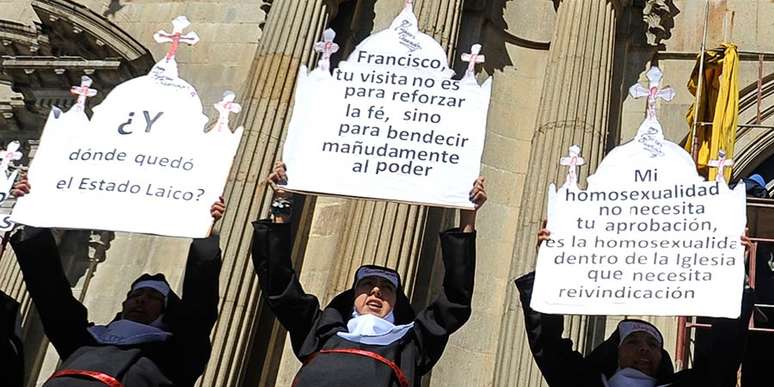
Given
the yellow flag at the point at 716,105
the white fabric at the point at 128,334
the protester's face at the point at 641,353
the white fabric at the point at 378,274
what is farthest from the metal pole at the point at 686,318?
the white fabric at the point at 128,334

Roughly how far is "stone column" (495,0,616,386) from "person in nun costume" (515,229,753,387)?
3323 millimetres

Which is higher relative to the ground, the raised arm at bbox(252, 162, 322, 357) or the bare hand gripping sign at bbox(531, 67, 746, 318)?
the bare hand gripping sign at bbox(531, 67, 746, 318)

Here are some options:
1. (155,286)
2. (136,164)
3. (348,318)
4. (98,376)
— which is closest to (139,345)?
(98,376)

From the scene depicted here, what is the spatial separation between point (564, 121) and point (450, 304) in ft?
17.1

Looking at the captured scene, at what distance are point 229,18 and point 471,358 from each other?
5267mm

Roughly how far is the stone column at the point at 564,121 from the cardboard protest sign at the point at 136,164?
396 cm

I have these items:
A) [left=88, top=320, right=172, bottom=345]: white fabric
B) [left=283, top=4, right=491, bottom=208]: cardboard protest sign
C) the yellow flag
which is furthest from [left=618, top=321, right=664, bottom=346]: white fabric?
the yellow flag

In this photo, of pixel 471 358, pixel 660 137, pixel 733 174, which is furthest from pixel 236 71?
pixel 660 137

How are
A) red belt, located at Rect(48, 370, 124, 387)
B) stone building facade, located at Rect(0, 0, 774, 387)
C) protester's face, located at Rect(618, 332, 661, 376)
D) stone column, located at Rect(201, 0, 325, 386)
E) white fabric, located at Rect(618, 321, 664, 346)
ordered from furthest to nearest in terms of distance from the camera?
stone building facade, located at Rect(0, 0, 774, 387)
stone column, located at Rect(201, 0, 325, 386)
white fabric, located at Rect(618, 321, 664, 346)
protester's face, located at Rect(618, 332, 661, 376)
red belt, located at Rect(48, 370, 124, 387)

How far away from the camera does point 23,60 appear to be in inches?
516

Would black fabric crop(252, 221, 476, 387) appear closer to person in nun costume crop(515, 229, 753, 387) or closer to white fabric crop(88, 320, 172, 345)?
person in nun costume crop(515, 229, 753, 387)

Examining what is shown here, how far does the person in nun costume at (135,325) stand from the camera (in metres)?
5.91

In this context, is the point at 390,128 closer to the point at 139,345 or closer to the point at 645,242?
the point at 645,242

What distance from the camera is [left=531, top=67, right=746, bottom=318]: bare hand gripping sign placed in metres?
6.18
